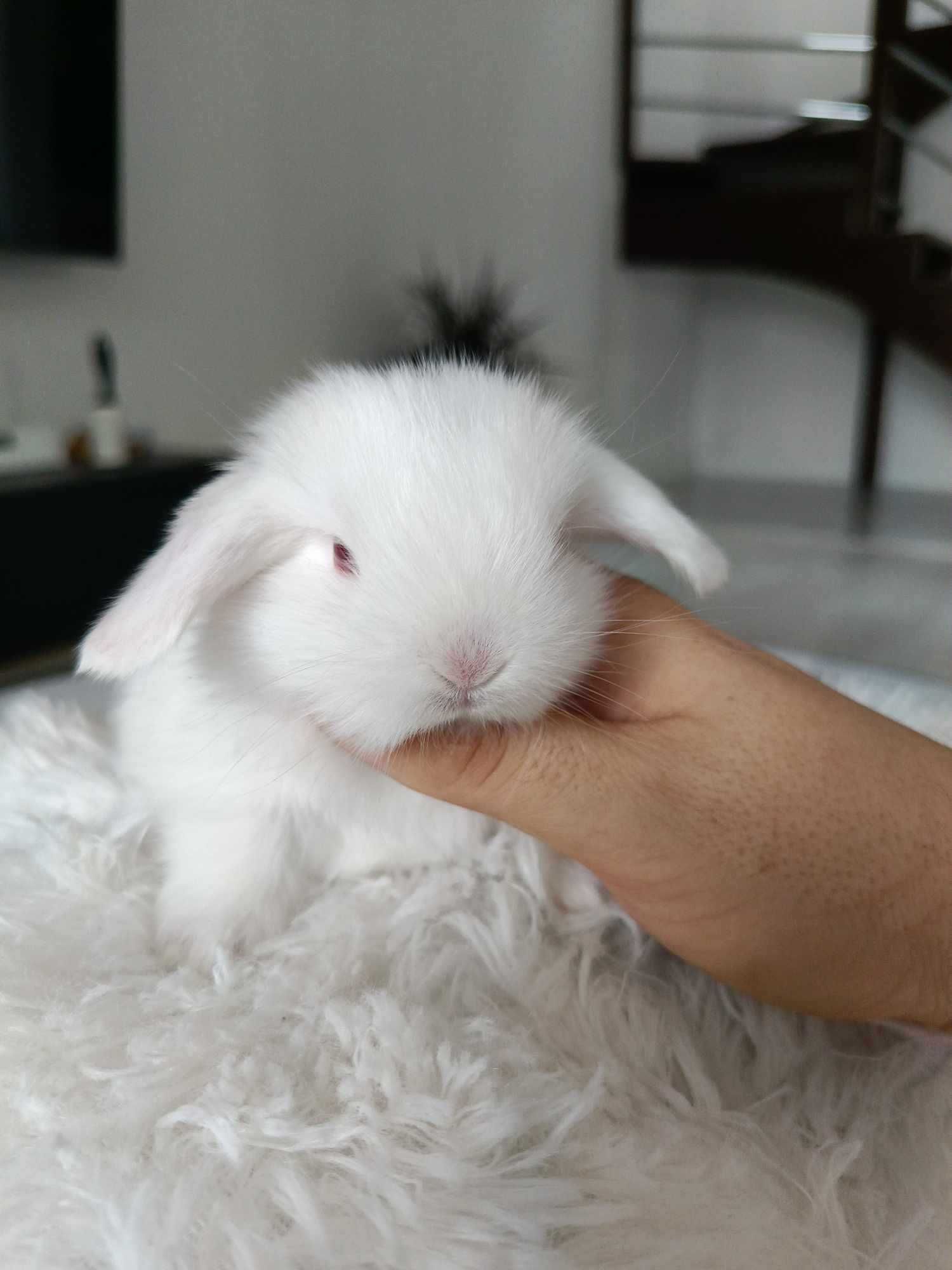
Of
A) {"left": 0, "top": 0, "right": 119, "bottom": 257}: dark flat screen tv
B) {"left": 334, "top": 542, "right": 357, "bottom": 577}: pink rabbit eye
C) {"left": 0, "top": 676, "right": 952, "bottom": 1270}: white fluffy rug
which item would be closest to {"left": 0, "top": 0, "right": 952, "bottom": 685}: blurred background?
{"left": 0, "top": 0, "right": 119, "bottom": 257}: dark flat screen tv

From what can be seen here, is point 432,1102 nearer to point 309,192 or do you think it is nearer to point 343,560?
point 343,560

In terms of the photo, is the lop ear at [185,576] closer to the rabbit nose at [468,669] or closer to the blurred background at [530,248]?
the rabbit nose at [468,669]

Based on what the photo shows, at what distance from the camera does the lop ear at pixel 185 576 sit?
581 mm

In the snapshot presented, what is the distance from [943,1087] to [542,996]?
230mm

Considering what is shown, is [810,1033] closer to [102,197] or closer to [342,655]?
[342,655]

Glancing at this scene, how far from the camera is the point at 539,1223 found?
433 millimetres

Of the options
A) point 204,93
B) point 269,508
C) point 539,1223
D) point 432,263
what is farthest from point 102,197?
point 539,1223

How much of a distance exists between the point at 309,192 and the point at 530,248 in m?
1.40

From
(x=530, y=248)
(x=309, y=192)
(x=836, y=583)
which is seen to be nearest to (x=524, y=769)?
(x=836, y=583)

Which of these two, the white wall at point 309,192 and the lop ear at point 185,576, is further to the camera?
the white wall at point 309,192

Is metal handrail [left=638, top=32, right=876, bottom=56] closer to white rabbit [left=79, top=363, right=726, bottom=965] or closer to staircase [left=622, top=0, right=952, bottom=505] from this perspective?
staircase [left=622, top=0, right=952, bottom=505]

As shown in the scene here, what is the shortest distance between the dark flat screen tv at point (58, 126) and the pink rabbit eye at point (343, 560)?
1700mm

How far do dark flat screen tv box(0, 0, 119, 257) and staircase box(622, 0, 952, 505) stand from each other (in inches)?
116

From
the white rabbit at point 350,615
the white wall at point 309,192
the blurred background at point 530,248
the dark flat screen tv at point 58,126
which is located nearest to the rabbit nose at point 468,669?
the white rabbit at point 350,615
